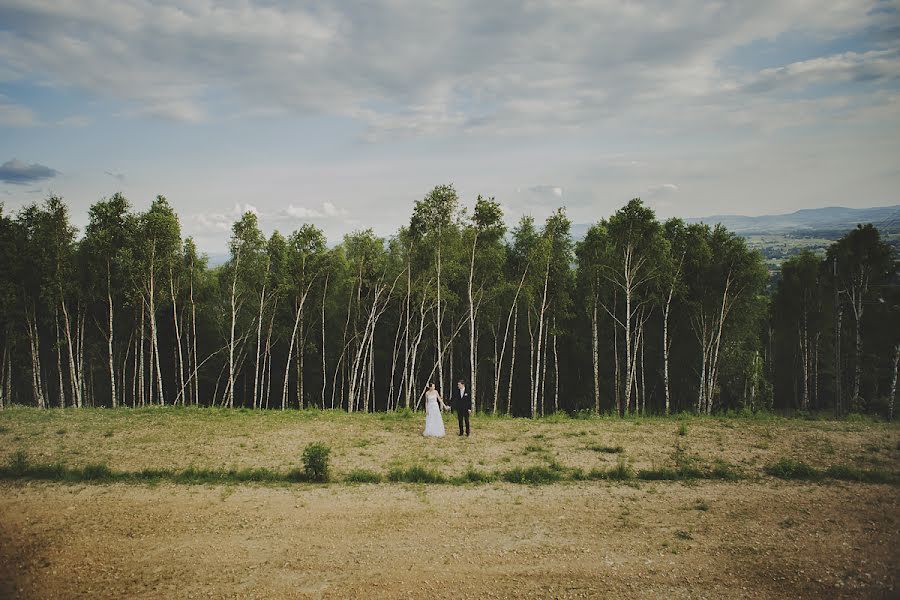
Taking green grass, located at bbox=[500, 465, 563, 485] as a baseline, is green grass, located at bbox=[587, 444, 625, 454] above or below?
below

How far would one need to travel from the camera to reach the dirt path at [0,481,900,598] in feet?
28.5

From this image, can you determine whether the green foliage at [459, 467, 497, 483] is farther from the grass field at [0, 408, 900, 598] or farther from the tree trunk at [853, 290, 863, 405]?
the tree trunk at [853, 290, 863, 405]

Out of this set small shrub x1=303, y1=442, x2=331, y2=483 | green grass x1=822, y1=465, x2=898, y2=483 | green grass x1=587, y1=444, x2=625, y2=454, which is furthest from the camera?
green grass x1=587, y1=444, x2=625, y2=454

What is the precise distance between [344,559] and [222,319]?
36443 mm

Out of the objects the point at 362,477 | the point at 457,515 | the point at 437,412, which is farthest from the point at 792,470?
the point at 362,477

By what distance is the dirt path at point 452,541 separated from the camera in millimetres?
8688

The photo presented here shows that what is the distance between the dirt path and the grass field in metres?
0.05

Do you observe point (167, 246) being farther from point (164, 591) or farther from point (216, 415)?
point (164, 591)

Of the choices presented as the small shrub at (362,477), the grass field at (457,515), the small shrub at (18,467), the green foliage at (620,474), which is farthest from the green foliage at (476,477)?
the small shrub at (18,467)

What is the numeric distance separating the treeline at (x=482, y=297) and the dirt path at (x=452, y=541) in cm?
1717

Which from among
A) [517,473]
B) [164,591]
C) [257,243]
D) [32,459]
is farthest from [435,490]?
[257,243]

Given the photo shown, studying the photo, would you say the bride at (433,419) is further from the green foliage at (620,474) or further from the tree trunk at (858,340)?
the tree trunk at (858,340)

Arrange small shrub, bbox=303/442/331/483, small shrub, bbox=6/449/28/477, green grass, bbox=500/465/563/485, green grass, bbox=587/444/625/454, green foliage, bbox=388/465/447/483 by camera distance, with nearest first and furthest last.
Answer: green grass, bbox=500/465/563/485 → green foliage, bbox=388/465/447/483 → small shrub, bbox=303/442/331/483 → small shrub, bbox=6/449/28/477 → green grass, bbox=587/444/625/454

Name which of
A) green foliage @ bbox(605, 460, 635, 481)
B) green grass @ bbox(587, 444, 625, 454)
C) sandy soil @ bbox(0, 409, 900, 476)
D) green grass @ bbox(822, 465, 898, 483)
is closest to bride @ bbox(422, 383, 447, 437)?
sandy soil @ bbox(0, 409, 900, 476)
